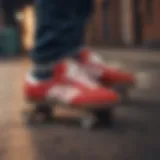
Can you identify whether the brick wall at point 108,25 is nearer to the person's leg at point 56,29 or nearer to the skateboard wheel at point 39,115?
the person's leg at point 56,29

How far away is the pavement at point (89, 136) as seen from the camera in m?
0.76

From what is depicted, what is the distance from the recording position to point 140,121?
0.98 metres

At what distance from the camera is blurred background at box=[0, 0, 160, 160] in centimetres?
77

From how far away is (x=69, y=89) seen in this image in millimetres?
1000

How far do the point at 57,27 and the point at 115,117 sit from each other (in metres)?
0.20

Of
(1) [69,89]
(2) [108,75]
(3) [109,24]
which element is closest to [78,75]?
(1) [69,89]

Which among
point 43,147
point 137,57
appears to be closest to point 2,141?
point 43,147

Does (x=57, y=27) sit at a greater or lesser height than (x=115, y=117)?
greater

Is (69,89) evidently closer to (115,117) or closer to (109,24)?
(115,117)

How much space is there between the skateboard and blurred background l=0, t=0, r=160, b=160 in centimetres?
2

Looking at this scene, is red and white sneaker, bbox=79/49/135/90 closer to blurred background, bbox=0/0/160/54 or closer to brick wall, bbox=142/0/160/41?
blurred background, bbox=0/0/160/54

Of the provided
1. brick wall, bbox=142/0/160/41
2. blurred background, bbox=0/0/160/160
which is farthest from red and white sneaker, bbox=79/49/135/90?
brick wall, bbox=142/0/160/41

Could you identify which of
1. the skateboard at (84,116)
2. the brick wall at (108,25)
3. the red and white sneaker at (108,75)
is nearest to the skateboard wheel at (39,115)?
the skateboard at (84,116)

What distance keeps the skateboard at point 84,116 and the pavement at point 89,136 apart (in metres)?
0.02
